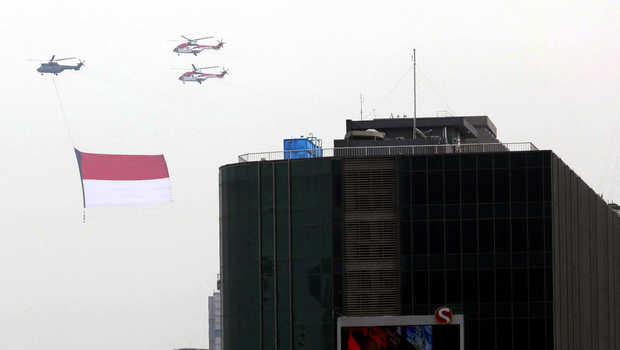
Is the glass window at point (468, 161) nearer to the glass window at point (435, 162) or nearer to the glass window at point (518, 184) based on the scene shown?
the glass window at point (435, 162)

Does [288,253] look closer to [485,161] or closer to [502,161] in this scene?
[485,161]

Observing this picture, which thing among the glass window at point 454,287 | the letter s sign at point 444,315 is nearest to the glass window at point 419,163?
the glass window at point 454,287

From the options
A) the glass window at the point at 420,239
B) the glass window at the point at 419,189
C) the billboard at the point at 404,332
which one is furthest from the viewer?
the glass window at the point at 419,189

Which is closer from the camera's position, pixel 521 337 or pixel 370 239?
pixel 521 337

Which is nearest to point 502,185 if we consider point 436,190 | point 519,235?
point 519,235

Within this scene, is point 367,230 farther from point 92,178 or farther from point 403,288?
point 92,178

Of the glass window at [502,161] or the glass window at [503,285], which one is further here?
the glass window at [502,161]

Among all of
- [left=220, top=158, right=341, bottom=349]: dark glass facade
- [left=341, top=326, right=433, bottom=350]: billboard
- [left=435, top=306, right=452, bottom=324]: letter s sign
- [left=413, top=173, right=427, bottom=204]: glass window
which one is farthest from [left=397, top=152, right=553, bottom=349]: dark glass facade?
[left=220, top=158, right=341, bottom=349]: dark glass facade
